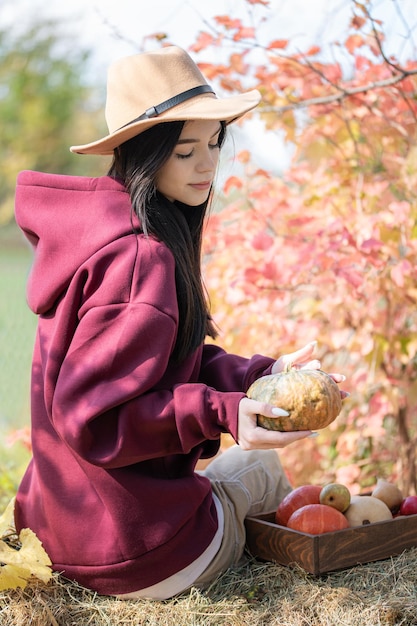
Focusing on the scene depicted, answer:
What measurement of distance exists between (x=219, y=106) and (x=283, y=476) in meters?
1.26

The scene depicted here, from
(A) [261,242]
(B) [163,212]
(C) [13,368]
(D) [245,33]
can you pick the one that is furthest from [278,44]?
(C) [13,368]

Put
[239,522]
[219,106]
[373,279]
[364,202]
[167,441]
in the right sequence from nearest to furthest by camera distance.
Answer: [167,441], [219,106], [239,522], [373,279], [364,202]

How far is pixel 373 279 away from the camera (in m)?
3.50

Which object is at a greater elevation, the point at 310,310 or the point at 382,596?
the point at 382,596

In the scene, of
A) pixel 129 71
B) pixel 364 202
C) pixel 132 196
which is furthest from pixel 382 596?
pixel 364 202

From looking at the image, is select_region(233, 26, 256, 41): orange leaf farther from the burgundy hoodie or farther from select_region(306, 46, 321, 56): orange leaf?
the burgundy hoodie

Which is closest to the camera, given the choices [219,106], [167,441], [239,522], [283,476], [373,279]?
[167,441]

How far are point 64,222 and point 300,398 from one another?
2.55 ft

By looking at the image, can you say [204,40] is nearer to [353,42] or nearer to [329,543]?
[353,42]

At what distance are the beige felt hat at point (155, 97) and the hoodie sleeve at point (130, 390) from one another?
0.38 m

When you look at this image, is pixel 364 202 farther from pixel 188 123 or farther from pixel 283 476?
pixel 188 123

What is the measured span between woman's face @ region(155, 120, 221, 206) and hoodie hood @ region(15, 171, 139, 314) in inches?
5.0

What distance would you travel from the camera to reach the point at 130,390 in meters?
1.88

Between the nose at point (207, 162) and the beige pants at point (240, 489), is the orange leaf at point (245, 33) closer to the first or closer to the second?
the nose at point (207, 162)
